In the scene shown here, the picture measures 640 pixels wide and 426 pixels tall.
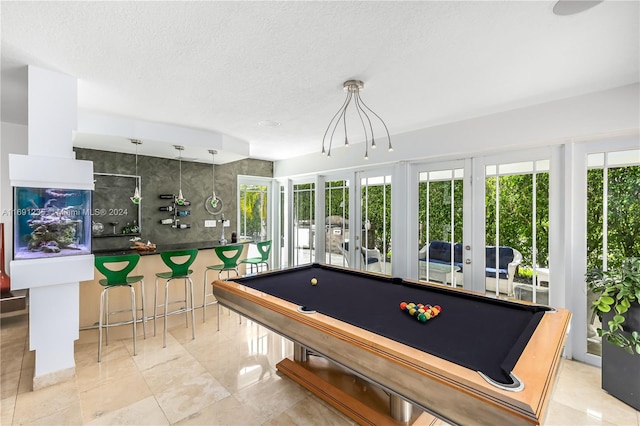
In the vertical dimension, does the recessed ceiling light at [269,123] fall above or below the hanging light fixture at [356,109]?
above

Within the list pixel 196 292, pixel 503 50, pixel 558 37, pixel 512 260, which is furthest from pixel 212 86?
pixel 512 260

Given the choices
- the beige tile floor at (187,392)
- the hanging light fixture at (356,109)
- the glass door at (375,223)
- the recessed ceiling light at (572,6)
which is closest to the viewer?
the recessed ceiling light at (572,6)

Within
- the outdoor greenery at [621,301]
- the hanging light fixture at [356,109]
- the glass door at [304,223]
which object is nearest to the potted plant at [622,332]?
the outdoor greenery at [621,301]

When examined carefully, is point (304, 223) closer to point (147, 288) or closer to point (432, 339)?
point (147, 288)

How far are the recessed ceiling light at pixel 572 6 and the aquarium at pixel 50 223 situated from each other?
3.71 m

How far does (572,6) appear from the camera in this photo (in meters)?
1.57

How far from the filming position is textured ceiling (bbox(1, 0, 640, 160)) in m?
1.66

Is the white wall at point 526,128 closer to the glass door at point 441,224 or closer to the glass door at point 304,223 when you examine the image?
the glass door at point 441,224

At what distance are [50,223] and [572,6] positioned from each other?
3989 mm

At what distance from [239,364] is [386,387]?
1.93 meters

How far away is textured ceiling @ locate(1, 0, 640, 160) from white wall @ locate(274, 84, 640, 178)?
0.42 ft

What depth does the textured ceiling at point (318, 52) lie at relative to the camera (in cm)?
166

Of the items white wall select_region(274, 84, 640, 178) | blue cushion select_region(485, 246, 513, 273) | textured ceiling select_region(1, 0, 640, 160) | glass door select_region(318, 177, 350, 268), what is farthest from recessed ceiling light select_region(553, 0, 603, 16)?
glass door select_region(318, 177, 350, 268)

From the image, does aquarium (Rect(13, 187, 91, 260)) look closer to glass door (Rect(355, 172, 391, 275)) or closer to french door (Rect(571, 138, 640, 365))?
glass door (Rect(355, 172, 391, 275))
